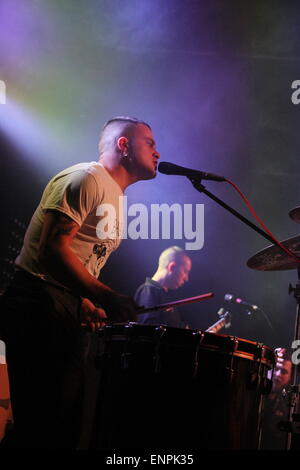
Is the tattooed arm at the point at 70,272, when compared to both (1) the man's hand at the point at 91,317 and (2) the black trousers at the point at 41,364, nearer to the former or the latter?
(2) the black trousers at the point at 41,364

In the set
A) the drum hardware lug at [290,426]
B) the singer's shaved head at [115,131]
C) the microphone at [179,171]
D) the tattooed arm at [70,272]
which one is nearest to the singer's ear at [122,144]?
the singer's shaved head at [115,131]

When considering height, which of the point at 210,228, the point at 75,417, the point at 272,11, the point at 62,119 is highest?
the point at 272,11

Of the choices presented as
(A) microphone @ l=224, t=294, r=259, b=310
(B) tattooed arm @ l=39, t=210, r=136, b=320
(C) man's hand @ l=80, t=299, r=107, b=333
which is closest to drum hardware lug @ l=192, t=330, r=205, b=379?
(B) tattooed arm @ l=39, t=210, r=136, b=320

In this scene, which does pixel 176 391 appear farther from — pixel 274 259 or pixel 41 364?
pixel 274 259

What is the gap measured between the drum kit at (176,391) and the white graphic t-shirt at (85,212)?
51 cm

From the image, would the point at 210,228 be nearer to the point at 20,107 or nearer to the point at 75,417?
the point at 20,107

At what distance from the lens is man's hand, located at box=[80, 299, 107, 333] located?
254cm

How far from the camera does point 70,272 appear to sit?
226 centimetres

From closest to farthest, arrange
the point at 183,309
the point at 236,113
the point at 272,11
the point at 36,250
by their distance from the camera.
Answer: the point at 36,250, the point at 272,11, the point at 236,113, the point at 183,309
